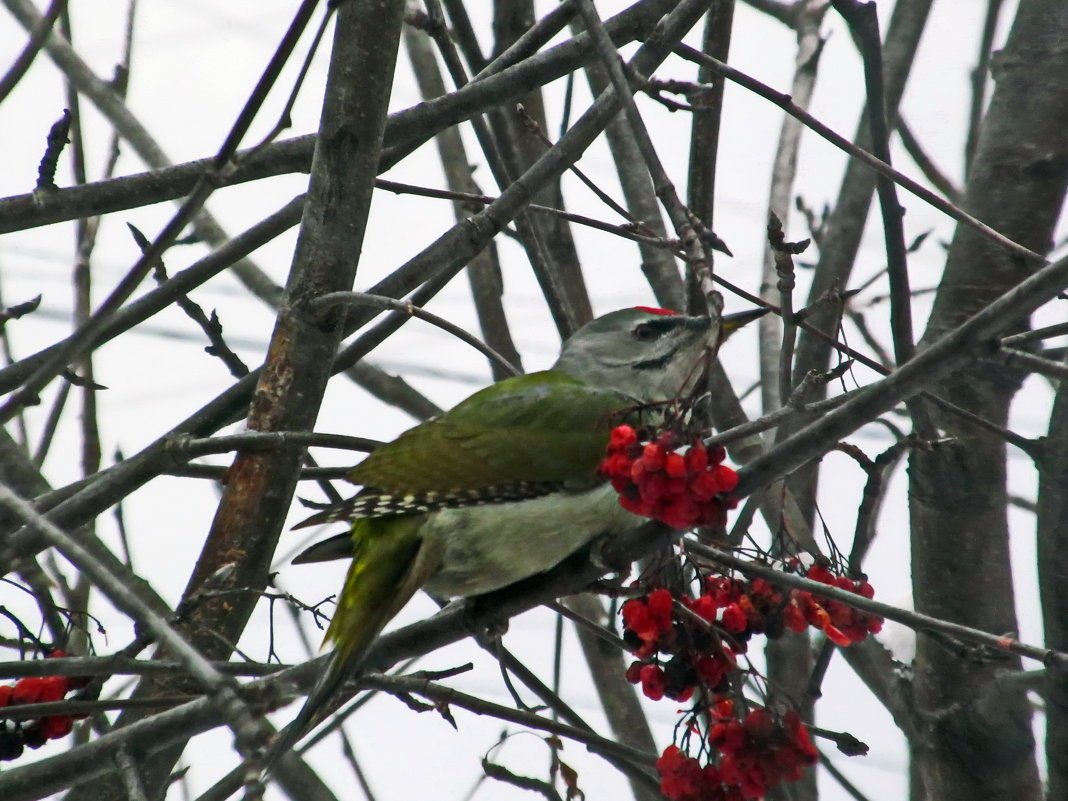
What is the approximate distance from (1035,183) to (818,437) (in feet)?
6.10

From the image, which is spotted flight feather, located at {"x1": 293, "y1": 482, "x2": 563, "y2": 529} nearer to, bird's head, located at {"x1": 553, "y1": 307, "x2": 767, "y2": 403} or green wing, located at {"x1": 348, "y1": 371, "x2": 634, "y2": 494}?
green wing, located at {"x1": 348, "y1": 371, "x2": 634, "y2": 494}

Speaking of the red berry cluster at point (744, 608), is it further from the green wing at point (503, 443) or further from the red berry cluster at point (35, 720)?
the red berry cluster at point (35, 720)

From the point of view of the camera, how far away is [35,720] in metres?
2.78

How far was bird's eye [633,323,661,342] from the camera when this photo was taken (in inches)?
172

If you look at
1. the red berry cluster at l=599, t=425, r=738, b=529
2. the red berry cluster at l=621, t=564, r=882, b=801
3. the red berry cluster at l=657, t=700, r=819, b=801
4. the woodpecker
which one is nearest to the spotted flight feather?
the woodpecker

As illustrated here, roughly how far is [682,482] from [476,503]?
4.79 feet

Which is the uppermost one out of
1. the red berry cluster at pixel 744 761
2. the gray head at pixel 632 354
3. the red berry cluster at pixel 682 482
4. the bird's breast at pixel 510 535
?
the gray head at pixel 632 354

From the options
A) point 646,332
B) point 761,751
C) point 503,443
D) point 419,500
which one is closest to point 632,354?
point 646,332

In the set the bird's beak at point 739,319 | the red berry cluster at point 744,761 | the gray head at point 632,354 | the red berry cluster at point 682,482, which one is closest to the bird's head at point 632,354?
the gray head at point 632,354

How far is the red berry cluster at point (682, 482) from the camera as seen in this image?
6.97ft

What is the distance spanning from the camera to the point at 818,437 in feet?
7.06

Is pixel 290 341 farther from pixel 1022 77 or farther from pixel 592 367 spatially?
Result: pixel 1022 77

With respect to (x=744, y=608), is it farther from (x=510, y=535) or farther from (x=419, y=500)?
(x=419, y=500)

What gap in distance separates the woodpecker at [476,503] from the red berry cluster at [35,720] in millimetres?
650
